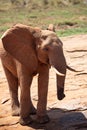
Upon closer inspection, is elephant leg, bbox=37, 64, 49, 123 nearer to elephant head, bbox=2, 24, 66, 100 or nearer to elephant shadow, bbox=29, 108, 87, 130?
elephant shadow, bbox=29, 108, 87, 130

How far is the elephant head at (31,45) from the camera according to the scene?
5160 mm

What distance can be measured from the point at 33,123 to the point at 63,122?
439 mm

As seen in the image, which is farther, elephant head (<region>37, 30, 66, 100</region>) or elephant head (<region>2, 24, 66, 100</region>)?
elephant head (<region>2, 24, 66, 100</region>)

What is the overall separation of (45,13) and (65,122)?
20817 mm

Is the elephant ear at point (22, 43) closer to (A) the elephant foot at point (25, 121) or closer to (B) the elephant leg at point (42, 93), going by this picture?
(B) the elephant leg at point (42, 93)

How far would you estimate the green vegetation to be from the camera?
20.4 metres

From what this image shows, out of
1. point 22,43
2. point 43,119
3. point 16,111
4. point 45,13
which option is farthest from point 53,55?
point 45,13

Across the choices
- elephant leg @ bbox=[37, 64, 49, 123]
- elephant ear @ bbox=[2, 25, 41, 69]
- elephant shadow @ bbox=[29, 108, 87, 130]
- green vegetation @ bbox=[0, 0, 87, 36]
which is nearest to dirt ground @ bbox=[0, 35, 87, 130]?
elephant shadow @ bbox=[29, 108, 87, 130]

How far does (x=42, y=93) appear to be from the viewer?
18.8 ft

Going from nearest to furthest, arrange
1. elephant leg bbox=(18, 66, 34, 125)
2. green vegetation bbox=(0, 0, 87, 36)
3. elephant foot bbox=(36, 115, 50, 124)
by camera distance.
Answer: elephant leg bbox=(18, 66, 34, 125) < elephant foot bbox=(36, 115, 50, 124) < green vegetation bbox=(0, 0, 87, 36)

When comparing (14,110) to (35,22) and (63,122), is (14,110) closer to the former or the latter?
(63,122)

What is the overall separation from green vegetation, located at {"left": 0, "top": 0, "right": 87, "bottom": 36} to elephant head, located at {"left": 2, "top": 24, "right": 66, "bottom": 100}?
479 inches

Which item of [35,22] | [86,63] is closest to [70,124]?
[86,63]

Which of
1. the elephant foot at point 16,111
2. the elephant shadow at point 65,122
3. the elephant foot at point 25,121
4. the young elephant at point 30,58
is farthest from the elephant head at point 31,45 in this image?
the elephant foot at point 16,111
